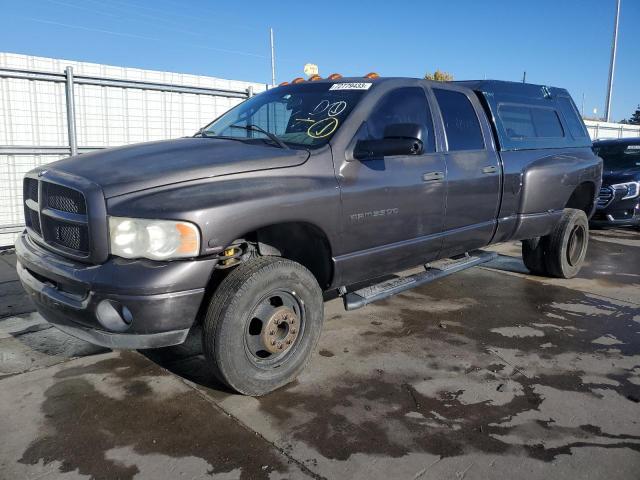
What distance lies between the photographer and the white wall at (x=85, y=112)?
279 inches

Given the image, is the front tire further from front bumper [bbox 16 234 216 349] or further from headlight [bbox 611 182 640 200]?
headlight [bbox 611 182 640 200]

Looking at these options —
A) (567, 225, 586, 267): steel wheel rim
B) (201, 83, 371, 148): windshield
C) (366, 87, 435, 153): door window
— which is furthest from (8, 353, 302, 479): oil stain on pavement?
(567, 225, 586, 267): steel wheel rim

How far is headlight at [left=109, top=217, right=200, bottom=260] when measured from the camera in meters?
2.58

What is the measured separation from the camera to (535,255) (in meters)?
5.75

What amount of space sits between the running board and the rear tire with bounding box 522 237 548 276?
97cm

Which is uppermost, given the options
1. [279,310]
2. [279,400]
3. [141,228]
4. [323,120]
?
[323,120]

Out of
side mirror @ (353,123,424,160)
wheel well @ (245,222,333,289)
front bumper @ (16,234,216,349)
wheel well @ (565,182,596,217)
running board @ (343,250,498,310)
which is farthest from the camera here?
wheel well @ (565,182,596,217)

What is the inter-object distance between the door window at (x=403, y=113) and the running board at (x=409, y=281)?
1.03 metres

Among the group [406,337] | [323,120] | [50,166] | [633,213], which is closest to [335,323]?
[406,337]

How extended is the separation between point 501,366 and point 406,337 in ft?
2.53

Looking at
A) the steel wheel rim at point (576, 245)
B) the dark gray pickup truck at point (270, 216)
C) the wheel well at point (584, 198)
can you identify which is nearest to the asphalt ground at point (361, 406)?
the dark gray pickup truck at point (270, 216)

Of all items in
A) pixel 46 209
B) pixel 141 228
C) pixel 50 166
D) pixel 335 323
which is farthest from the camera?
pixel 335 323

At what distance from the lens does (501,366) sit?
3.49 metres

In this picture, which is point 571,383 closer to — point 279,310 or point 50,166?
point 279,310
